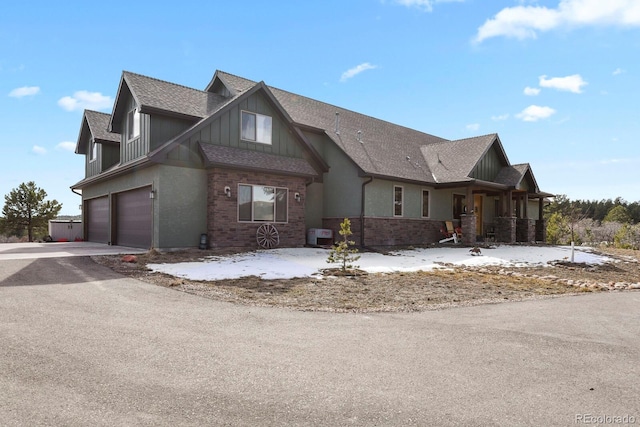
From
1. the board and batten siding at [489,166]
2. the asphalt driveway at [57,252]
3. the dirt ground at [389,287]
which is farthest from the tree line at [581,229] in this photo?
the asphalt driveway at [57,252]

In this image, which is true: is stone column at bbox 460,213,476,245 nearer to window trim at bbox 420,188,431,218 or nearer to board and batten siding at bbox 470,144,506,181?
window trim at bbox 420,188,431,218

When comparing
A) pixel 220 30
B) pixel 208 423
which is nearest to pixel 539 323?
pixel 208 423

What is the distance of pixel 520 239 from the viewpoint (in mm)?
22812

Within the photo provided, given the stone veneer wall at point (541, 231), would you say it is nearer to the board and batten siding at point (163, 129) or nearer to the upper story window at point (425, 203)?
the upper story window at point (425, 203)

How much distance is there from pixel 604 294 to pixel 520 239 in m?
15.7

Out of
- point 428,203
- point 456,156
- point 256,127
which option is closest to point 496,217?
point 456,156

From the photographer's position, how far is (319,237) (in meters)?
17.4

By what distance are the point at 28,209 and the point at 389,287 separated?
3735 cm

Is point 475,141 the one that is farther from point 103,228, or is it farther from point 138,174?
point 103,228

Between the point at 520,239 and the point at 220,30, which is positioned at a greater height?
the point at 220,30

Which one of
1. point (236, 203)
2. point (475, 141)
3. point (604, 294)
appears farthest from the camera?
point (475, 141)

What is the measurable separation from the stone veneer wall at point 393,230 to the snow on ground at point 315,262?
1.65 meters

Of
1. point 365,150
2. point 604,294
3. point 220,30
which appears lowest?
point 604,294

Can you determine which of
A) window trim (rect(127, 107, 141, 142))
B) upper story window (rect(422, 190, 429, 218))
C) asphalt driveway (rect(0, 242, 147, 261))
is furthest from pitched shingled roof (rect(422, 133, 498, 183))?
asphalt driveway (rect(0, 242, 147, 261))
